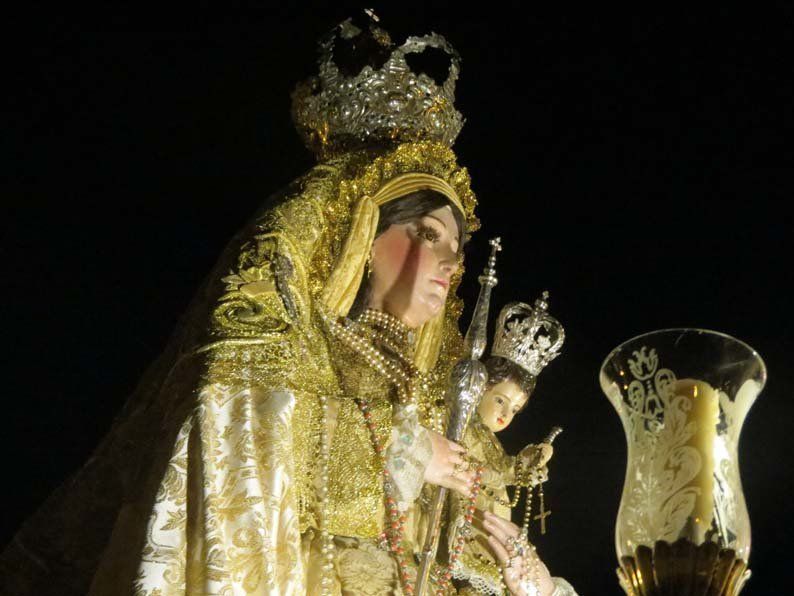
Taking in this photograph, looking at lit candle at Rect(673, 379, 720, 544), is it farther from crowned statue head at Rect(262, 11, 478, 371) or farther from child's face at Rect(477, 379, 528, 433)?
child's face at Rect(477, 379, 528, 433)

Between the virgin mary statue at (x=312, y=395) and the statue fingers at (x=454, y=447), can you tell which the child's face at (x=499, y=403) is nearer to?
the virgin mary statue at (x=312, y=395)

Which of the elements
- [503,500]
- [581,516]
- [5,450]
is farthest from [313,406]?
[581,516]

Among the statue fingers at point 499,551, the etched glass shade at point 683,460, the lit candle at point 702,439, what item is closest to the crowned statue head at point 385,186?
the statue fingers at point 499,551

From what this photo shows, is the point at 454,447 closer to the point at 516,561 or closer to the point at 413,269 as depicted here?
the point at 516,561

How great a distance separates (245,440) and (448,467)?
1.80 feet

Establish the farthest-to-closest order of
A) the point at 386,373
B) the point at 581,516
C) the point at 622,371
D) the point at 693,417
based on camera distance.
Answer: the point at 581,516 < the point at 386,373 < the point at 622,371 < the point at 693,417

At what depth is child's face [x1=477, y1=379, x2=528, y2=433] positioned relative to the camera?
Answer: 129 inches

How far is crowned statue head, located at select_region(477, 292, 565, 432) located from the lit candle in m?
1.37

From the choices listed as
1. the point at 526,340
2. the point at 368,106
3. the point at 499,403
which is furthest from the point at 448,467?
the point at 368,106

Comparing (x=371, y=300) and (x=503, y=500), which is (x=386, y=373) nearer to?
(x=371, y=300)

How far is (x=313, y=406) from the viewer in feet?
8.45

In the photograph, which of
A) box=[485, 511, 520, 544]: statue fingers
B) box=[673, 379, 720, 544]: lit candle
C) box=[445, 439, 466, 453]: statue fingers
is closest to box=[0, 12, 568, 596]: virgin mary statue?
box=[445, 439, 466, 453]: statue fingers

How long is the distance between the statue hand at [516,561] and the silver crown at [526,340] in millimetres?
588

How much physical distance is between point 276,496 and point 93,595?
1.24 ft
